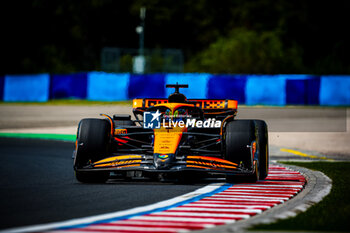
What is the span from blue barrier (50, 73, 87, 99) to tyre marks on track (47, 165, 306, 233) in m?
31.1

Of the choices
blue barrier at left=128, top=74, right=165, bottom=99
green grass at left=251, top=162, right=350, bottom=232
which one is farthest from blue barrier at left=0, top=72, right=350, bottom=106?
green grass at left=251, top=162, right=350, bottom=232

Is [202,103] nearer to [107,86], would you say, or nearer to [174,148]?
[174,148]

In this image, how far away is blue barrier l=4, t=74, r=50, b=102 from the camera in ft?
135

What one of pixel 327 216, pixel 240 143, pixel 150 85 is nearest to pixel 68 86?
pixel 150 85

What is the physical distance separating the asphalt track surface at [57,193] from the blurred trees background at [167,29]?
144ft

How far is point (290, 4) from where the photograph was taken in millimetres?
67250

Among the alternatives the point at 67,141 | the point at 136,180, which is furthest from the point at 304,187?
the point at 67,141

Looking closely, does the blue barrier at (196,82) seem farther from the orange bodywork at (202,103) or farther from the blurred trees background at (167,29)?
the orange bodywork at (202,103)

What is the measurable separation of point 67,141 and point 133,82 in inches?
852

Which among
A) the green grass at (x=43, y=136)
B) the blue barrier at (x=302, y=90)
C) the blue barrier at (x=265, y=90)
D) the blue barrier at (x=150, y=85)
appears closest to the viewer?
the green grass at (x=43, y=136)

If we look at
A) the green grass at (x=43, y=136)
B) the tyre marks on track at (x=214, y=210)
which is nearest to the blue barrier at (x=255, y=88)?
the green grass at (x=43, y=136)

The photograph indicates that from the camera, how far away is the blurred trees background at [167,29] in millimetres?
59969

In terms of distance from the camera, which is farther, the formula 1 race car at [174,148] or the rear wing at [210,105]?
the rear wing at [210,105]

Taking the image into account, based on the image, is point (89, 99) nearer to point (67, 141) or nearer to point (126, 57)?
point (126, 57)
